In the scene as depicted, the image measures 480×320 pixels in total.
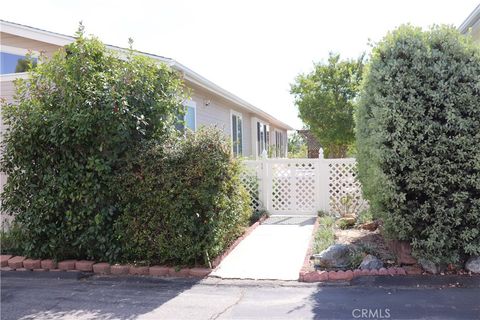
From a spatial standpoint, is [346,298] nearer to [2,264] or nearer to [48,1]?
[2,264]

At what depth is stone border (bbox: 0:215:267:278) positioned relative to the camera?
19.4ft

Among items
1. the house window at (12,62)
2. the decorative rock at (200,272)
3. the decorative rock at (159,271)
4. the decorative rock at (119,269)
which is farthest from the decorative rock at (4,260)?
the house window at (12,62)

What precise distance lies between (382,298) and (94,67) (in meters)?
5.03

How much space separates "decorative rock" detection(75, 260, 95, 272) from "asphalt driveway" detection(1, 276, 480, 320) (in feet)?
1.24

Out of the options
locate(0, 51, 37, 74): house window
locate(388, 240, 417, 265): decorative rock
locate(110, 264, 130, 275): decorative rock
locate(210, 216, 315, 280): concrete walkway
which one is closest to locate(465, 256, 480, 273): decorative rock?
locate(388, 240, 417, 265): decorative rock

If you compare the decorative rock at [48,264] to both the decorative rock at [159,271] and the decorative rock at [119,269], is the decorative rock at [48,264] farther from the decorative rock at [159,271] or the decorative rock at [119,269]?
the decorative rock at [159,271]

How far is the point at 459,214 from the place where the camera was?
5340mm

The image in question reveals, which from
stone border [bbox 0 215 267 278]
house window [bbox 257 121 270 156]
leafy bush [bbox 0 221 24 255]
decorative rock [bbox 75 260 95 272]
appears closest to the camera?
stone border [bbox 0 215 267 278]

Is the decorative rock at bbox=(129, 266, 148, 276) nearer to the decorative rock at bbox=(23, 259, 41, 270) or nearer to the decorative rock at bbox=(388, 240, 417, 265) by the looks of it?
the decorative rock at bbox=(23, 259, 41, 270)

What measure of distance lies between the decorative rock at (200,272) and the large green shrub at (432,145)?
A: 8.30 ft

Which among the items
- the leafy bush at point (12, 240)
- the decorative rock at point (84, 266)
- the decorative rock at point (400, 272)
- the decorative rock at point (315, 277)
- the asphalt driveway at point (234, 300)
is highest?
the leafy bush at point (12, 240)

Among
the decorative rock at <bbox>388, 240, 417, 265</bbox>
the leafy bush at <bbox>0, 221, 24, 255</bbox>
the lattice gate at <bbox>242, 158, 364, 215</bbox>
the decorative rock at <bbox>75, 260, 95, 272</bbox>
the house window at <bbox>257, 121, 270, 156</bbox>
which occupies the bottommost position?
the decorative rock at <bbox>75, 260, 95, 272</bbox>

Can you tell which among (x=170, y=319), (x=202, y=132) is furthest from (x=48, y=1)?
(x=170, y=319)

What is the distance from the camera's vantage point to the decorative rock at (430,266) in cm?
540
